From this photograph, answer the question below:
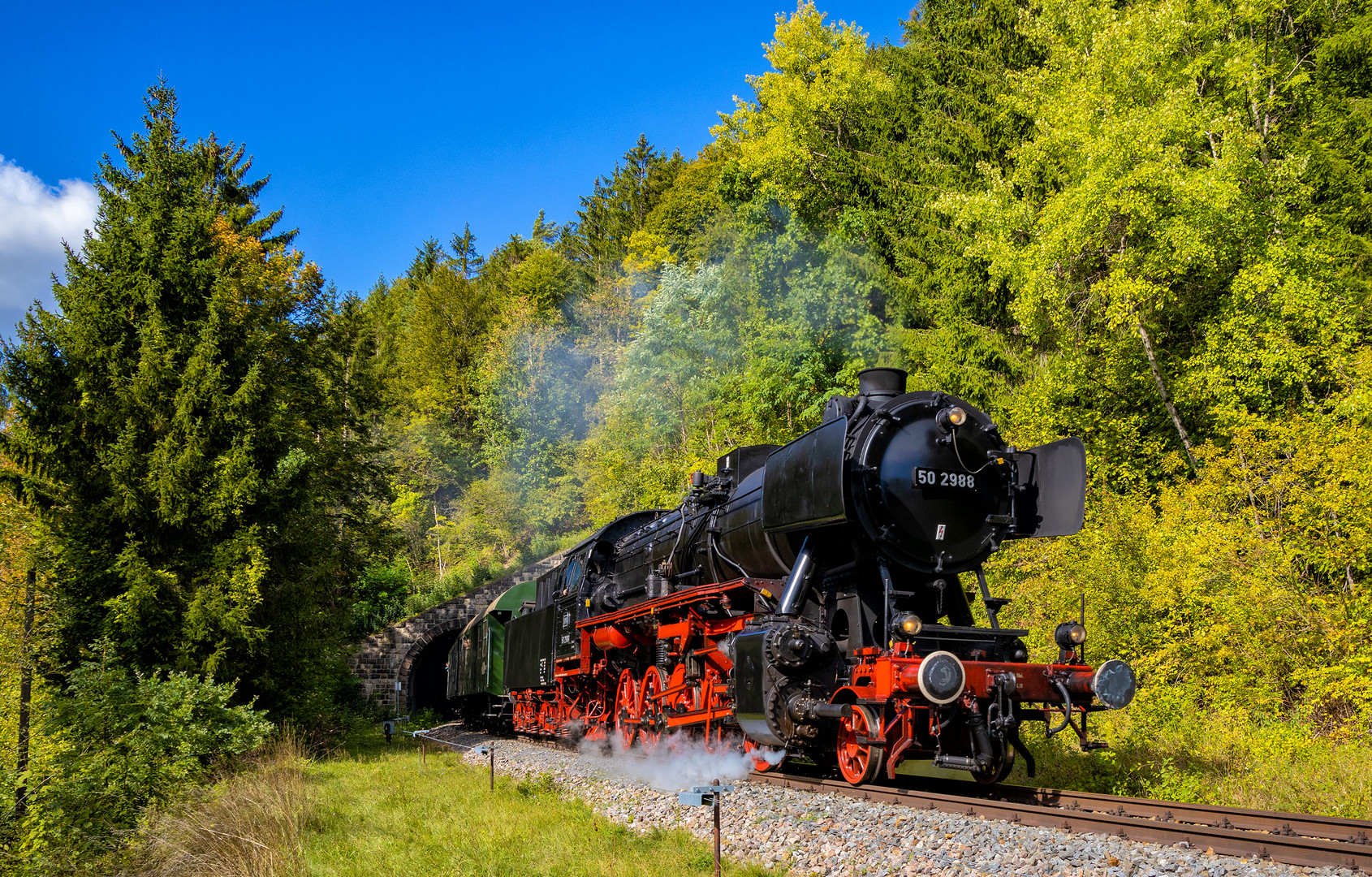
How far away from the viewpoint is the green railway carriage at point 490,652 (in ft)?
67.7

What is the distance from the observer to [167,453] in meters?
13.8

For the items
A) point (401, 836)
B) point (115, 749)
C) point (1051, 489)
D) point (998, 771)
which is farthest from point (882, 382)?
point (115, 749)

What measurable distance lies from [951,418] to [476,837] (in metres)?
5.65

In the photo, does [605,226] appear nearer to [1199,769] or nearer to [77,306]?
[77,306]

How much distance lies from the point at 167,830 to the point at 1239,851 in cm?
919

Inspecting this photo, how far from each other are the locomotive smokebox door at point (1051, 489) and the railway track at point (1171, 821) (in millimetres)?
2281

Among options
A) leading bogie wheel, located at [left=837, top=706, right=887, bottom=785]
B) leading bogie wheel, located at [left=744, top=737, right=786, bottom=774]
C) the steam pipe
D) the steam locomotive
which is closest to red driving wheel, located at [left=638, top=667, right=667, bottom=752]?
the steam locomotive

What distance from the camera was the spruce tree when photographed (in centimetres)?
1318

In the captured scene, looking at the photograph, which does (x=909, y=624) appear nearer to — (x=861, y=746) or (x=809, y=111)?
(x=861, y=746)

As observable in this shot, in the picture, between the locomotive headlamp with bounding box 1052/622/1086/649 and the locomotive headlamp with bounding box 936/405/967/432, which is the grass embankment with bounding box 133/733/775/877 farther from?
the locomotive headlamp with bounding box 936/405/967/432

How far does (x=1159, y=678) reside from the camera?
1048 cm

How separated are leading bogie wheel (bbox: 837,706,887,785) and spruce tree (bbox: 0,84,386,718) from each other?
10.3 m

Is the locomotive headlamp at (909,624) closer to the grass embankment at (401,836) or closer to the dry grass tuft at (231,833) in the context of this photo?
the grass embankment at (401,836)

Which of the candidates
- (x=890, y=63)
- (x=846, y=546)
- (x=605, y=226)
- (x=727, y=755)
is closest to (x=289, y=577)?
(x=727, y=755)
